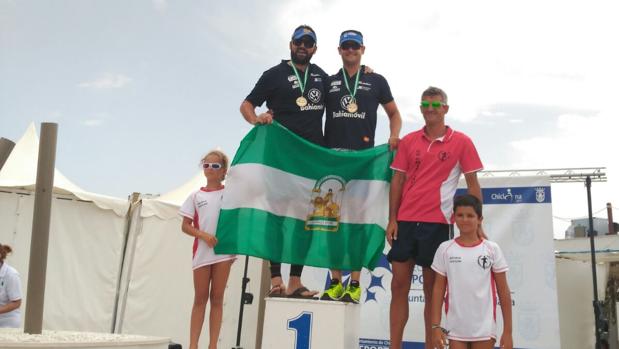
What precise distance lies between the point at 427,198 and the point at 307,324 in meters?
1.08

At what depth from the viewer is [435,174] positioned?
3494 millimetres

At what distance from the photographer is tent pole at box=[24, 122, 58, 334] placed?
2.71 m

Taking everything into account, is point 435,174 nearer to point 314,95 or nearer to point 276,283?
point 314,95

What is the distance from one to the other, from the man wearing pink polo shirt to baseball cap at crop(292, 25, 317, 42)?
1007 mm

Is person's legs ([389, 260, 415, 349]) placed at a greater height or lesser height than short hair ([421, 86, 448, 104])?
lesser

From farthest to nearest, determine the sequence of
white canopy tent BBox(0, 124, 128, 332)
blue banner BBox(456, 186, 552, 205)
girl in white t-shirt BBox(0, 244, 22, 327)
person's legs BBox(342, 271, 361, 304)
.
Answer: white canopy tent BBox(0, 124, 128, 332), blue banner BBox(456, 186, 552, 205), girl in white t-shirt BBox(0, 244, 22, 327), person's legs BBox(342, 271, 361, 304)

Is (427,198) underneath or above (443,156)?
underneath

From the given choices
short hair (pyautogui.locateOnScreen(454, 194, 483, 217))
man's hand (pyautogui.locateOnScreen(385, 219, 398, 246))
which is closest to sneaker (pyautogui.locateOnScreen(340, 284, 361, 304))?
man's hand (pyautogui.locateOnScreen(385, 219, 398, 246))

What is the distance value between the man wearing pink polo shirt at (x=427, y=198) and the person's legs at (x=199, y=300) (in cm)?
126

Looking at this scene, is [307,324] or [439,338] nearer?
[439,338]

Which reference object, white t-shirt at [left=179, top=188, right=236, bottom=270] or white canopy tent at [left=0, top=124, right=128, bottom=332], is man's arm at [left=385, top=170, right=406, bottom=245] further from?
white canopy tent at [left=0, top=124, right=128, bottom=332]

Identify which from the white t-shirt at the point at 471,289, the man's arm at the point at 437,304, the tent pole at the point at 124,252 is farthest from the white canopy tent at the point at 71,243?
the white t-shirt at the point at 471,289

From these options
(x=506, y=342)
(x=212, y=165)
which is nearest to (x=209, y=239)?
(x=212, y=165)

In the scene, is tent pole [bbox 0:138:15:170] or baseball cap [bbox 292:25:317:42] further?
baseball cap [bbox 292:25:317:42]
